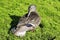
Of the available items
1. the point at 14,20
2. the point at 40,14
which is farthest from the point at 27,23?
the point at 40,14

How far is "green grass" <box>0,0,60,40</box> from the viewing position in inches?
364

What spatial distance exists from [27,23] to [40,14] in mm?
1792

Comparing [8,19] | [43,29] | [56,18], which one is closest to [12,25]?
[8,19]

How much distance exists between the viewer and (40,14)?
419 inches

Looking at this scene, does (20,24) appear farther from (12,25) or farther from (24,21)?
(12,25)

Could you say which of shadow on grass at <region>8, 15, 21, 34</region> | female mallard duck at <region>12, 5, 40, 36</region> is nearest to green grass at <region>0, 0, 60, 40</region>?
shadow on grass at <region>8, 15, 21, 34</region>

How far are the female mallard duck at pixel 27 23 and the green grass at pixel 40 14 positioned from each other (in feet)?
0.72

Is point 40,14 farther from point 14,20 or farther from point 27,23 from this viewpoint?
point 27,23

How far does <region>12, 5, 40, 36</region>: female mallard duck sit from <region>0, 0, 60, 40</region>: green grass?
8.6 inches

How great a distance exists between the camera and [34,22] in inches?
366

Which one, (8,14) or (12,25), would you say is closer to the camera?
(12,25)

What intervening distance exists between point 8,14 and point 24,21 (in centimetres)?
158

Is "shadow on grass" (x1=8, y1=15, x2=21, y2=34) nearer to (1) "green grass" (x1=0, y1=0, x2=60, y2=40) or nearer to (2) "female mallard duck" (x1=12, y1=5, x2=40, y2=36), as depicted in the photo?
(1) "green grass" (x1=0, y1=0, x2=60, y2=40)

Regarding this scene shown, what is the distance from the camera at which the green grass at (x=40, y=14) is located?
9.25 metres
